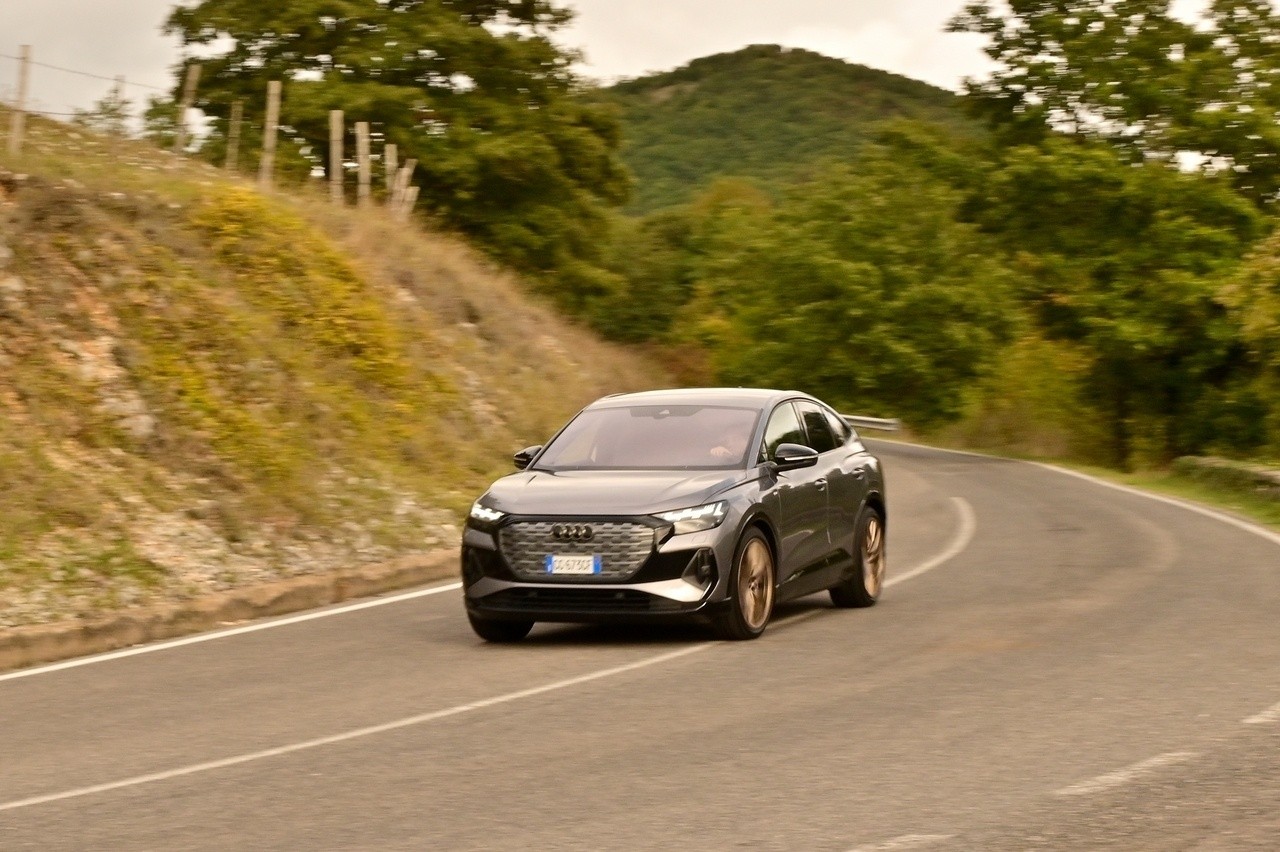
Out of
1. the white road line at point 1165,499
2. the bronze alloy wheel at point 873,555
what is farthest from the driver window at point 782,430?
the white road line at point 1165,499

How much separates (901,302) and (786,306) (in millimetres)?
5270

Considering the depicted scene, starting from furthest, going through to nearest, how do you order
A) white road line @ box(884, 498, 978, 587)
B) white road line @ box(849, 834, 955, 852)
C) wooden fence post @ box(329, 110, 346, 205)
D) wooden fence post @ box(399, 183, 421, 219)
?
wooden fence post @ box(399, 183, 421, 219) < wooden fence post @ box(329, 110, 346, 205) < white road line @ box(884, 498, 978, 587) < white road line @ box(849, 834, 955, 852)

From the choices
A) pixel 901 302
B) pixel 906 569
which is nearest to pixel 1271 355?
pixel 901 302

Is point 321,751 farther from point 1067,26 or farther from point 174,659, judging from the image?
point 1067,26

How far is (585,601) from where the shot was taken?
11289 mm

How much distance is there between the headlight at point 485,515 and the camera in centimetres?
1155

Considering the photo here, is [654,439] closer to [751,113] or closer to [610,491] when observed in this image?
[610,491]

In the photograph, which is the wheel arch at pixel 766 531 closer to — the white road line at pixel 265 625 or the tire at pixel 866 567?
the tire at pixel 866 567

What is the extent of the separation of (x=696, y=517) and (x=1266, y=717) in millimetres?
3911

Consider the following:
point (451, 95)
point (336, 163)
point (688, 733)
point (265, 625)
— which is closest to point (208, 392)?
point (265, 625)

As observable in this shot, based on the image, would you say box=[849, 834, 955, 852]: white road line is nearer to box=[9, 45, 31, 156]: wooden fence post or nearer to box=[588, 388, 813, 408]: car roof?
box=[588, 388, 813, 408]: car roof

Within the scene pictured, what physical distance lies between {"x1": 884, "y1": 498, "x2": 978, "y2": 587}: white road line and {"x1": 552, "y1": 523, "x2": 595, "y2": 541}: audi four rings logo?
458 cm

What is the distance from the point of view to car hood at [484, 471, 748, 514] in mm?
11359

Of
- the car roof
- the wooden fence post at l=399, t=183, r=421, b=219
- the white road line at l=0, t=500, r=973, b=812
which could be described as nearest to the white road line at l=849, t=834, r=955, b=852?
the white road line at l=0, t=500, r=973, b=812
